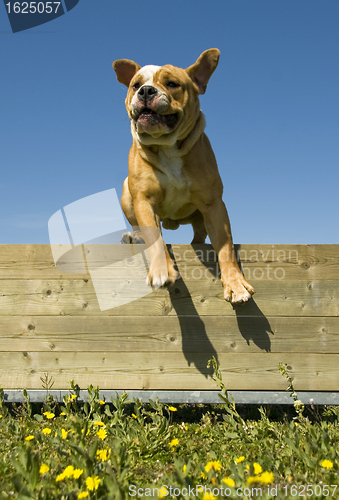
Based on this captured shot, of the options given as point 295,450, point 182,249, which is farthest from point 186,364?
point 295,450

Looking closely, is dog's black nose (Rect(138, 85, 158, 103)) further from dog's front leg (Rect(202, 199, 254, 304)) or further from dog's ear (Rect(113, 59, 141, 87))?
dog's front leg (Rect(202, 199, 254, 304))

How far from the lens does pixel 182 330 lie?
273 centimetres

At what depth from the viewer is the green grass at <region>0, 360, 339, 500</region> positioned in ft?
4.66

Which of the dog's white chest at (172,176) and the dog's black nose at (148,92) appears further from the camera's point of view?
the dog's white chest at (172,176)

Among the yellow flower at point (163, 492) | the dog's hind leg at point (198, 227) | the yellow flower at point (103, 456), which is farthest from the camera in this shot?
the dog's hind leg at point (198, 227)

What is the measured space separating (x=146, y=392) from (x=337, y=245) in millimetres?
1647

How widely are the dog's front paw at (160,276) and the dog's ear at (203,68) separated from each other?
1406mm

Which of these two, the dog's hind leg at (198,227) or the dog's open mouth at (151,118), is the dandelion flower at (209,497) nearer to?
the dog's open mouth at (151,118)

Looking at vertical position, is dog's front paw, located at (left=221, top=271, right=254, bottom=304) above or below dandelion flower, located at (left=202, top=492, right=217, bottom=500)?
below

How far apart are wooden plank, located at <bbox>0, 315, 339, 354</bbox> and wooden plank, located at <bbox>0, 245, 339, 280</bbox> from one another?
301mm

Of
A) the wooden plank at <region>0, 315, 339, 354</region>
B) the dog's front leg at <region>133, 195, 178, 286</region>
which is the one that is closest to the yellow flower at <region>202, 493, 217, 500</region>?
the dog's front leg at <region>133, 195, 178, 286</region>

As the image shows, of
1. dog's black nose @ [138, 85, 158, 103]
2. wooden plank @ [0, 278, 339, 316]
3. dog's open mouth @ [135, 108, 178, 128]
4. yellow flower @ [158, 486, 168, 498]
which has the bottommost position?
wooden plank @ [0, 278, 339, 316]

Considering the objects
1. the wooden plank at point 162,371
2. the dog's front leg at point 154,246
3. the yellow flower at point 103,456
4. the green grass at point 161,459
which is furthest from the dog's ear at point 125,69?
the yellow flower at point 103,456

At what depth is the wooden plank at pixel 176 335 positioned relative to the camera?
2.72 metres
